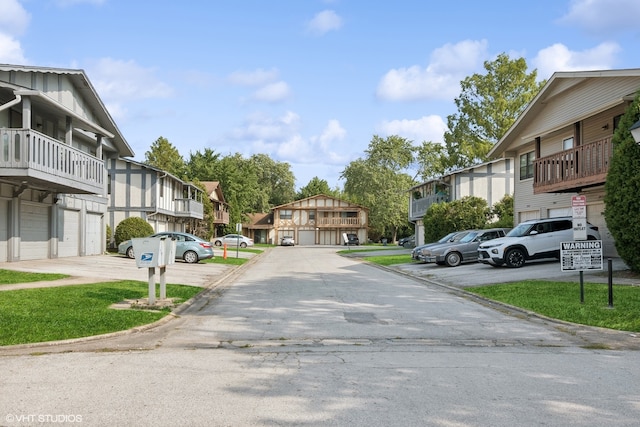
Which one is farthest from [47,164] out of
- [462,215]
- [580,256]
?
[462,215]

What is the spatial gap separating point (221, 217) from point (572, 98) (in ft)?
168

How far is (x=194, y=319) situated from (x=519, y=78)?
151ft

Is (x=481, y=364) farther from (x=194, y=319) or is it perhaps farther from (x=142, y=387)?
(x=194, y=319)

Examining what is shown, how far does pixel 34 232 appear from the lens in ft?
72.8

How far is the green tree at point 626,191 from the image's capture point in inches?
609

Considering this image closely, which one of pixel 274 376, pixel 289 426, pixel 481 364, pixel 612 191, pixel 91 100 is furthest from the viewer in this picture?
pixel 91 100

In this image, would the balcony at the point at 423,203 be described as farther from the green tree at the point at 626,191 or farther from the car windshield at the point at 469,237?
the green tree at the point at 626,191

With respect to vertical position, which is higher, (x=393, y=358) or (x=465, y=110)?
(x=465, y=110)

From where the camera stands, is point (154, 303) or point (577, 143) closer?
point (154, 303)

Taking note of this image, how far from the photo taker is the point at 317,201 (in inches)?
3285

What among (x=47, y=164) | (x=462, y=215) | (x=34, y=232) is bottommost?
(x=34, y=232)

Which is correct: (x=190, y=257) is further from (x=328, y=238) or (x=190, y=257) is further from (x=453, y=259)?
(x=328, y=238)

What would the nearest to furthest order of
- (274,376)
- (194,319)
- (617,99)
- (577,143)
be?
1. (274,376)
2. (194,319)
3. (617,99)
4. (577,143)

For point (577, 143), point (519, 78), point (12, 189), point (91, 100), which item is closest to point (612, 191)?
point (577, 143)
